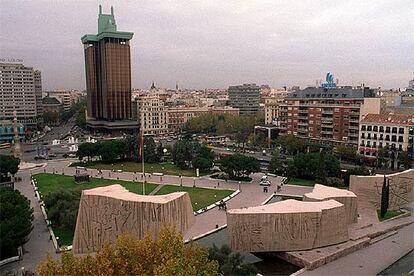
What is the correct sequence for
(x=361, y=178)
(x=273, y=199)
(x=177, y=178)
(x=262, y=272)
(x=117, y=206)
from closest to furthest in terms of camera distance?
(x=262, y=272), (x=117, y=206), (x=361, y=178), (x=273, y=199), (x=177, y=178)

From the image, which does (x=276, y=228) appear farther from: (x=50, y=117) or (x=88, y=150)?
(x=50, y=117)

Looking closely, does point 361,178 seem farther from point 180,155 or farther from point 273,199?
point 180,155

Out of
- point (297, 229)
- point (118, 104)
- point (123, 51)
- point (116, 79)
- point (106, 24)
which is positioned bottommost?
point (297, 229)

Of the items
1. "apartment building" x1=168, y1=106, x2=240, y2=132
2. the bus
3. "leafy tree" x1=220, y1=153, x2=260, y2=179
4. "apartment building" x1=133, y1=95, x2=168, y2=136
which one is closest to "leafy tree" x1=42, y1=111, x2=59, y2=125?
"apartment building" x1=133, y1=95, x2=168, y2=136

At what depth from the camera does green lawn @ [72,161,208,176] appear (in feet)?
188

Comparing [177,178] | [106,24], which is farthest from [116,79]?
[177,178]

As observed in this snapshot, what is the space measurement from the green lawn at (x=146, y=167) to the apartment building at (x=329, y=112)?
98.5 feet

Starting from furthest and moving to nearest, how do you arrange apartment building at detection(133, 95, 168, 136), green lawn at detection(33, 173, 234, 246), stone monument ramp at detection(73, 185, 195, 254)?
apartment building at detection(133, 95, 168, 136)
green lawn at detection(33, 173, 234, 246)
stone monument ramp at detection(73, 185, 195, 254)

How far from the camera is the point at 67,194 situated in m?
34.1

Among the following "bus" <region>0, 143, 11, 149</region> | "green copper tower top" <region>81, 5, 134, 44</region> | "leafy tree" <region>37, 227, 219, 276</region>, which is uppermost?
"green copper tower top" <region>81, 5, 134, 44</region>

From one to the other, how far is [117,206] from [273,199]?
2102 centimetres

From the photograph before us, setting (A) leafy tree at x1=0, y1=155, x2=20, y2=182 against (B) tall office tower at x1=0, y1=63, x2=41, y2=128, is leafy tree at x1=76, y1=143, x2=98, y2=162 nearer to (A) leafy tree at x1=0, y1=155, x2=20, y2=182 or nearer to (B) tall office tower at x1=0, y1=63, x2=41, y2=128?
(A) leafy tree at x1=0, y1=155, x2=20, y2=182

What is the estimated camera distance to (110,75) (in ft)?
384

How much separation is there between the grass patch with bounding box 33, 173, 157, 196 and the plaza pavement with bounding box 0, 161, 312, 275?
60.6 inches
